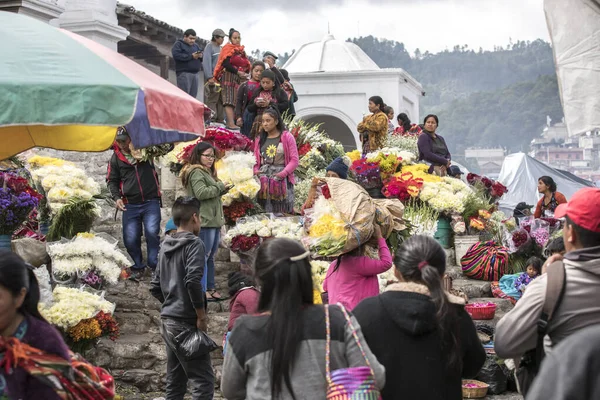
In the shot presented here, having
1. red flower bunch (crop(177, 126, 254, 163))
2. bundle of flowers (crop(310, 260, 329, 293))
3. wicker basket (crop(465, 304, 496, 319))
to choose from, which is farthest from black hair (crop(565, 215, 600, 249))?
red flower bunch (crop(177, 126, 254, 163))

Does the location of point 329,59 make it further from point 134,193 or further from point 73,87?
point 73,87

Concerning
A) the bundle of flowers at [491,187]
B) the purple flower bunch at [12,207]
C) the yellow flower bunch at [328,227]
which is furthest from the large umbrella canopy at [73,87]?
the bundle of flowers at [491,187]

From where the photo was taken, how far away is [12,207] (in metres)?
8.20

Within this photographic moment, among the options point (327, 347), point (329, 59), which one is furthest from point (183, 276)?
point (329, 59)

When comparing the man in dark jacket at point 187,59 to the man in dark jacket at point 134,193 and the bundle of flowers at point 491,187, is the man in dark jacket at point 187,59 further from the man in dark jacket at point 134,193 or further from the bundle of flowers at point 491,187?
the man in dark jacket at point 134,193

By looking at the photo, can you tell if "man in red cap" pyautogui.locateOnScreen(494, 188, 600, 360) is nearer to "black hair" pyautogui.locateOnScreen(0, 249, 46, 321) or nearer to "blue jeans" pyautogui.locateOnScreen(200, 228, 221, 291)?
"black hair" pyautogui.locateOnScreen(0, 249, 46, 321)

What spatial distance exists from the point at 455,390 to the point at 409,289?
20.4 inches

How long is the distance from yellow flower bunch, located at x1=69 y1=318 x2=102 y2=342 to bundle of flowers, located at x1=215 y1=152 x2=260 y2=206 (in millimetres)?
3601

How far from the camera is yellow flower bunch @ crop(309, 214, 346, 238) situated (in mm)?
5797

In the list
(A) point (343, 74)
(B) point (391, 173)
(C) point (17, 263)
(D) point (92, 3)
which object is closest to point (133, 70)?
(C) point (17, 263)

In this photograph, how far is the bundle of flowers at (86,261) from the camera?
27.5 ft

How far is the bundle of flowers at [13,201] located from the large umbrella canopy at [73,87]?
Result: 2.94m

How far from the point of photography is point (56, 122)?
4.68 m

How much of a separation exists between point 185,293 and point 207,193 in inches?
120
